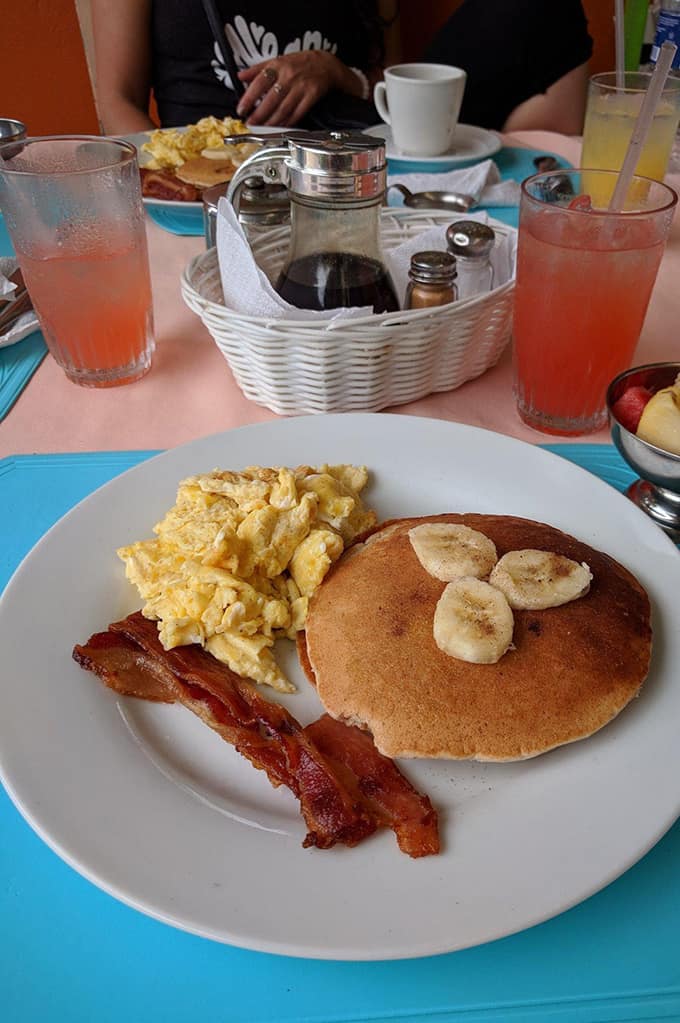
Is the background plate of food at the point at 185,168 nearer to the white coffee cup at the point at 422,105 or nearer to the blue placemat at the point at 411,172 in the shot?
the blue placemat at the point at 411,172

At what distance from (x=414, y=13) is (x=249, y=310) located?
13.2 feet

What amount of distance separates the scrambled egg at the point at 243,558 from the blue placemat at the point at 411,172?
4.09 feet

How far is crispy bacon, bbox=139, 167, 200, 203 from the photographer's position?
6.89ft

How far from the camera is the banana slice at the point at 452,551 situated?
3.22ft

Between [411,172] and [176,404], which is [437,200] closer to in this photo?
[411,172]

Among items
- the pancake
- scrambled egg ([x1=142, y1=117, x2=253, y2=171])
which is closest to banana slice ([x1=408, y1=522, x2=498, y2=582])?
the pancake

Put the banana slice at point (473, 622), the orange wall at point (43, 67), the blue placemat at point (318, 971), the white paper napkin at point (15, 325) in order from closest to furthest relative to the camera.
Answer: the blue placemat at point (318, 971)
the banana slice at point (473, 622)
the white paper napkin at point (15, 325)
the orange wall at point (43, 67)

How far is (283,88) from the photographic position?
2686 mm

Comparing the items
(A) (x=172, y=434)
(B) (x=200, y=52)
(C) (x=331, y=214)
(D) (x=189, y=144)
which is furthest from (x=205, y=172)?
(B) (x=200, y=52)

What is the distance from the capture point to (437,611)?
936 mm

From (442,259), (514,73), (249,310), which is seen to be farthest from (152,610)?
(514,73)

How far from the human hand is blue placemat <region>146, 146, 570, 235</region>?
0.57 m

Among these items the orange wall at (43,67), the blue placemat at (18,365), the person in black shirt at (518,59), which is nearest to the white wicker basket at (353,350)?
the blue placemat at (18,365)

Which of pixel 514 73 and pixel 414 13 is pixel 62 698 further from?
pixel 414 13
